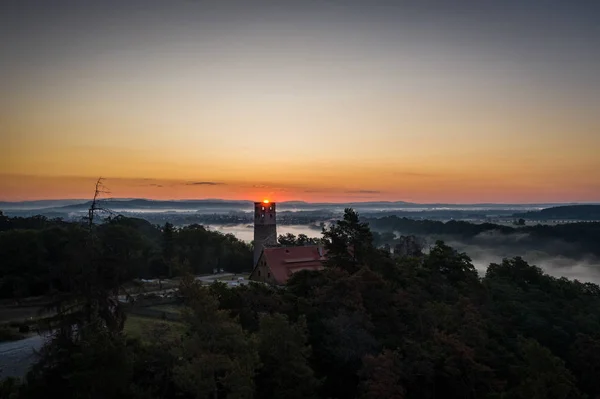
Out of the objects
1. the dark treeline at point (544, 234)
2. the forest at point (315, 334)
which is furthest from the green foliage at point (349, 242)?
the dark treeline at point (544, 234)

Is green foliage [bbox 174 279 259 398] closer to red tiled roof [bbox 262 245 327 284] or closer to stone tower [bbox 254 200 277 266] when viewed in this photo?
red tiled roof [bbox 262 245 327 284]

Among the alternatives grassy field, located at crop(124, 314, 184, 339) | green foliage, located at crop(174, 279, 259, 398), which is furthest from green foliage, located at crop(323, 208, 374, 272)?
green foliage, located at crop(174, 279, 259, 398)

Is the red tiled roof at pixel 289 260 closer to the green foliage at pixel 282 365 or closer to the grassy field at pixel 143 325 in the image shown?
the grassy field at pixel 143 325

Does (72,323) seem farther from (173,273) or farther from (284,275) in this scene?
(173,273)

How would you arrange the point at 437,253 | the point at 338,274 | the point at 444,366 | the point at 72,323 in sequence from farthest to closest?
1. the point at 437,253
2. the point at 338,274
3. the point at 444,366
4. the point at 72,323

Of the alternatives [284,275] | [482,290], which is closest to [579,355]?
[482,290]

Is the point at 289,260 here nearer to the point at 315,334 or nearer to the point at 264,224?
the point at 264,224
